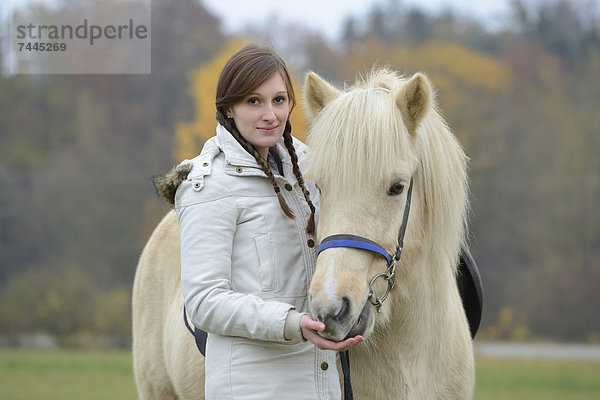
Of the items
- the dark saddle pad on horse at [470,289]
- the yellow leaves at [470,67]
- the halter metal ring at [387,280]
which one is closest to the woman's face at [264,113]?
the halter metal ring at [387,280]

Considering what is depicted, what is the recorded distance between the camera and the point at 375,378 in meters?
3.18

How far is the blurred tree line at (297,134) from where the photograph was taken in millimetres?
17844

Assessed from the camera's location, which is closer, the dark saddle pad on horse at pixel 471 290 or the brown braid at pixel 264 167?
the brown braid at pixel 264 167

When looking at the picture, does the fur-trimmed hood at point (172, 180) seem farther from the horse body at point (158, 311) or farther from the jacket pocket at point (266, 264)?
the horse body at point (158, 311)

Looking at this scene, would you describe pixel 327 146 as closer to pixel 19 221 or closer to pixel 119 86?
pixel 19 221

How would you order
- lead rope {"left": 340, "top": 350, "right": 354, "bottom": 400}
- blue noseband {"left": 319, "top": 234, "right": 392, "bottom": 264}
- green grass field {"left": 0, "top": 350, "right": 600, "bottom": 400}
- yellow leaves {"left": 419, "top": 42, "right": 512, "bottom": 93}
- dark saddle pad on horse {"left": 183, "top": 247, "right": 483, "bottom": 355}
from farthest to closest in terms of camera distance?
yellow leaves {"left": 419, "top": 42, "right": 512, "bottom": 93} → green grass field {"left": 0, "top": 350, "right": 600, "bottom": 400} → dark saddle pad on horse {"left": 183, "top": 247, "right": 483, "bottom": 355} → lead rope {"left": 340, "top": 350, "right": 354, "bottom": 400} → blue noseband {"left": 319, "top": 234, "right": 392, "bottom": 264}

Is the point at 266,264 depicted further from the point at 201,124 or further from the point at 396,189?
the point at 201,124

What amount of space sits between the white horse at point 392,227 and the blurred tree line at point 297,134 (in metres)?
9.43

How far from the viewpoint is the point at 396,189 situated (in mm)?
2812

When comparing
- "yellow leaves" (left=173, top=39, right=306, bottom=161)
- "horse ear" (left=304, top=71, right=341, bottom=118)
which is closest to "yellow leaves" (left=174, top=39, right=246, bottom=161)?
"yellow leaves" (left=173, top=39, right=306, bottom=161)

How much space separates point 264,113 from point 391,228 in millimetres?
688

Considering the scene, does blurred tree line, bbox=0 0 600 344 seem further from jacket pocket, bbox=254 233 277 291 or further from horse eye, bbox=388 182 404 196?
horse eye, bbox=388 182 404 196

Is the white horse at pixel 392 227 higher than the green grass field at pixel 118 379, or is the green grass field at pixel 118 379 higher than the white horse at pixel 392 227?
the white horse at pixel 392 227

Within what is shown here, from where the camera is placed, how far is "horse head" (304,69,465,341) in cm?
256
